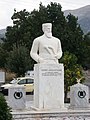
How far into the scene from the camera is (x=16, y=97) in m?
15.4

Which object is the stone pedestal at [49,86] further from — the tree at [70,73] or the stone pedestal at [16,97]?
the tree at [70,73]

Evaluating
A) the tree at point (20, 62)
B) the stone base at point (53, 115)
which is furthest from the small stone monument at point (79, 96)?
the tree at point (20, 62)

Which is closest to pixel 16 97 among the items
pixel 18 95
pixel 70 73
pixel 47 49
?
pixel 18 95

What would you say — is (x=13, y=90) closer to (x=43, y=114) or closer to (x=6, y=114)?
(x=43, y=114)

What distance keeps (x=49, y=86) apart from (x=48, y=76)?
38cm

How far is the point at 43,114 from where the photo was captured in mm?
14117

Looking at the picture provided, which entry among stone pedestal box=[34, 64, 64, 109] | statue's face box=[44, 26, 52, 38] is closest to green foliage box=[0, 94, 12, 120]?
stone pedestal box=[34, 64, 64, 109]

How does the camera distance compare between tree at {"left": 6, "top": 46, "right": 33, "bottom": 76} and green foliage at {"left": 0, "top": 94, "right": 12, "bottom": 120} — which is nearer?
green foliage at {"left": 0, "top": 94, "right": 12, "bottom": 120}

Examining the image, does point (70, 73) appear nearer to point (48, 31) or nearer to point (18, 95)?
point (48, 31)

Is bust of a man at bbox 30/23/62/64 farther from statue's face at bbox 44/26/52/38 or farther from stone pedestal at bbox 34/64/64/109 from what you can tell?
stone pedestal at bbox 34/64/64/109

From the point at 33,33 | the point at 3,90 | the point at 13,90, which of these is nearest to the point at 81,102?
the point at 13,90

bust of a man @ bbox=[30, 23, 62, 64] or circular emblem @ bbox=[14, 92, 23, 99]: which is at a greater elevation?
bust of a man @ bbox=[30, 23, 62, 64]

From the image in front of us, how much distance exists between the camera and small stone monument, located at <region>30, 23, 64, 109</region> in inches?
594

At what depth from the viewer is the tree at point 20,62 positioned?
38688 millimetres
